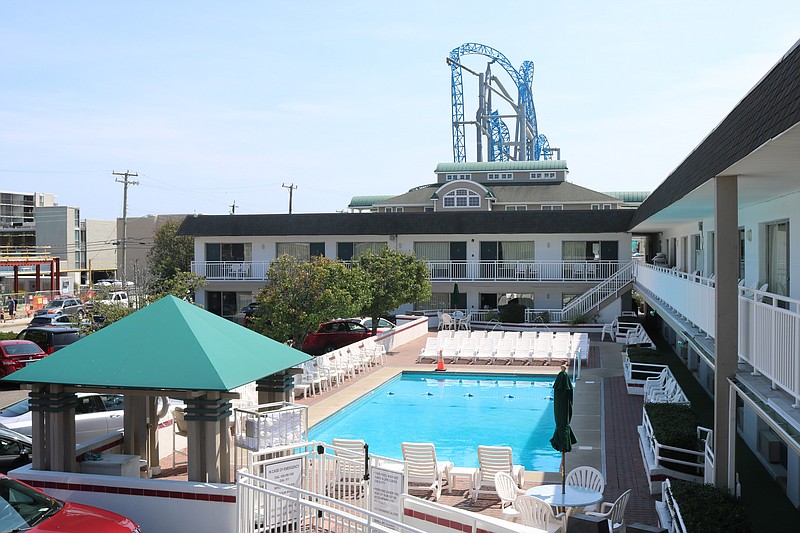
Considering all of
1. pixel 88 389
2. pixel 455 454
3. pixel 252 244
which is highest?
pixel 252 244

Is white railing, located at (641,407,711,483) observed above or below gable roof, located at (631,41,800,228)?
below

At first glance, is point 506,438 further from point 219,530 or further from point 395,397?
point 219,530

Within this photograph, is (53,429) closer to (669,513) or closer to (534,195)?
(669,513)

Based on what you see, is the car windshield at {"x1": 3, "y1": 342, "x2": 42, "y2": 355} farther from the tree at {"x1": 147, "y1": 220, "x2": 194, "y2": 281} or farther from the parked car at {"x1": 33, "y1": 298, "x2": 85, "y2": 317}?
the tree at {"x1": 147, "y1": 220, "x2": 194, "y2": 281}

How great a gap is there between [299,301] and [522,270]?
62.3 ft

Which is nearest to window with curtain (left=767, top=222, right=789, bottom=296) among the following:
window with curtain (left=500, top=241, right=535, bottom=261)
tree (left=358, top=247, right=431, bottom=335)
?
tree (left=358, top=247, right=431, bottom=335)

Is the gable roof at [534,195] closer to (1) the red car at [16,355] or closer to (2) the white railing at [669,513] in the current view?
(1) the red car at [16,355]

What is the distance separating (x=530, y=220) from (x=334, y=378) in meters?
20.0

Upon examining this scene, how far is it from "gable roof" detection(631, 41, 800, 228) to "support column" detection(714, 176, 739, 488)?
501 mm

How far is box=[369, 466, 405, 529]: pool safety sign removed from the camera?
33.5 feet

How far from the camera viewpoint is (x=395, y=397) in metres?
24.5

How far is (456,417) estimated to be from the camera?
22078mm

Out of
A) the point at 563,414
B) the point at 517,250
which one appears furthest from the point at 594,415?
the point at 517,250

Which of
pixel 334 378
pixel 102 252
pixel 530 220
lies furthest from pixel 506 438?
pixel 102 252
